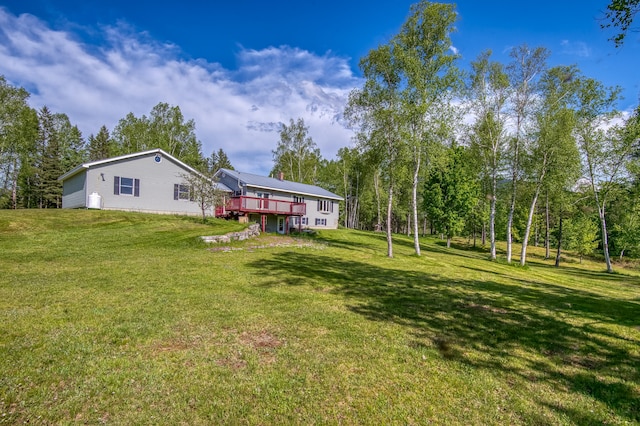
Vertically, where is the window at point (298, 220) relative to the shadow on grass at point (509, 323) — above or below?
above

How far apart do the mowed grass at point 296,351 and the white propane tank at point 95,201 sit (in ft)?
44.4

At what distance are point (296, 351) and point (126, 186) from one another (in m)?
24.1

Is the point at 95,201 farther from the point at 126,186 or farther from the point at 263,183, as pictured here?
the point at 263,183

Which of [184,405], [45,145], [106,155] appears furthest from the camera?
[106,155]

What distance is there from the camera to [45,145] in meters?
46.8

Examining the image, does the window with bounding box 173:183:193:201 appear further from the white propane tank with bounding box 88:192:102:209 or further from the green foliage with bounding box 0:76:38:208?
the green foliage with bounding box 0:76:38:208

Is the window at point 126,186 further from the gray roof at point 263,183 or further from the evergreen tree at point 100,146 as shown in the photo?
the evergreen tree at point 100,146

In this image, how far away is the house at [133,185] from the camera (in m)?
22.4

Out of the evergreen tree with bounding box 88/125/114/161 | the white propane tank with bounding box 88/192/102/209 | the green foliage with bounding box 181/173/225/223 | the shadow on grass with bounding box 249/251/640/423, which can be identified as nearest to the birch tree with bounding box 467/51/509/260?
the shadow on grass with bounding box 249/251/640/423

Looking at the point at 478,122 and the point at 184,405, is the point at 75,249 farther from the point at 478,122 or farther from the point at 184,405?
the point at 478,122

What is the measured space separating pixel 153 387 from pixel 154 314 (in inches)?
107

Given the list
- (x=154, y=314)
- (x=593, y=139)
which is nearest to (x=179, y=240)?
(x=154, y=314)

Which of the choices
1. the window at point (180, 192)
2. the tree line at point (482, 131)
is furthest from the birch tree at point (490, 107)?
the window at point (180, 192)

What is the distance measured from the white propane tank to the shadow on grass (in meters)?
17.5
